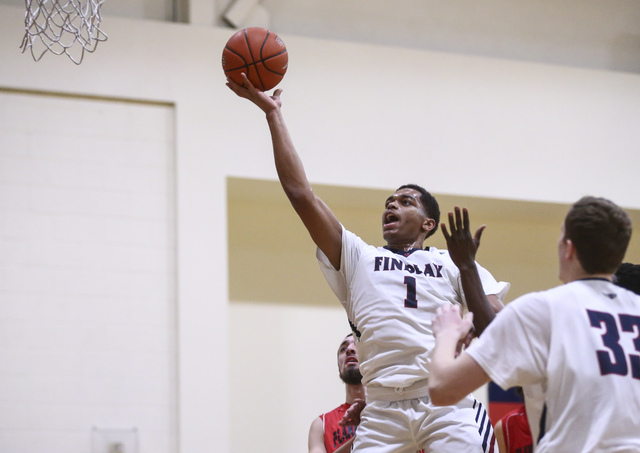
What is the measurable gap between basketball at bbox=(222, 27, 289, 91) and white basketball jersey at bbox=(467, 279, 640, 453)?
2.19 m

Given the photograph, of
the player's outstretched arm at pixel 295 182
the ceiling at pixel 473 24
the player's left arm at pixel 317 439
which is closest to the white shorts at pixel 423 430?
the player's outstretched arm at pixel 295 182

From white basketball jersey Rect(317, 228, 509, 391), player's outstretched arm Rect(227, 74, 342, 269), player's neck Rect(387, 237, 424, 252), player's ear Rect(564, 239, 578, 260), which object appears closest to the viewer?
player's ear Rect(564, 239, 578, 260)

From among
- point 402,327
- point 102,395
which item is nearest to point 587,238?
point 402,327

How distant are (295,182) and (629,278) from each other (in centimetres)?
159

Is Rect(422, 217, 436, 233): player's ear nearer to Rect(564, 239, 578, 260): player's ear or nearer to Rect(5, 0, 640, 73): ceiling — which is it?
Rect(564, 239, 578, 260): player's ear

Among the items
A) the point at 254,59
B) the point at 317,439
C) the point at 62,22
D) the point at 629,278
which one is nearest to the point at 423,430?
the point at 629,278

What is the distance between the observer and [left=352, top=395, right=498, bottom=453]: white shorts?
4113 mm

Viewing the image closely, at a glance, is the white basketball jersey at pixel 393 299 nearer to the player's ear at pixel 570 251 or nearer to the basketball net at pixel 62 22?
the player's ear at pixel 570 251

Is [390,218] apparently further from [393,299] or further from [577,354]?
[577,354]

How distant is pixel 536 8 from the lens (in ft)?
32.7

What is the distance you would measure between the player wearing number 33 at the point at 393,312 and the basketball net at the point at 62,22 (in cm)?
154

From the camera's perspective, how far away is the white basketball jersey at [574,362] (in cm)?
278

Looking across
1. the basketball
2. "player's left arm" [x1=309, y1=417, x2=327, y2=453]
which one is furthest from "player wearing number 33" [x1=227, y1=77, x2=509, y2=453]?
"player's left arm" [x1=309, y1=417, x2=327, y2=453]

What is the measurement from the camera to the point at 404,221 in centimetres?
480
